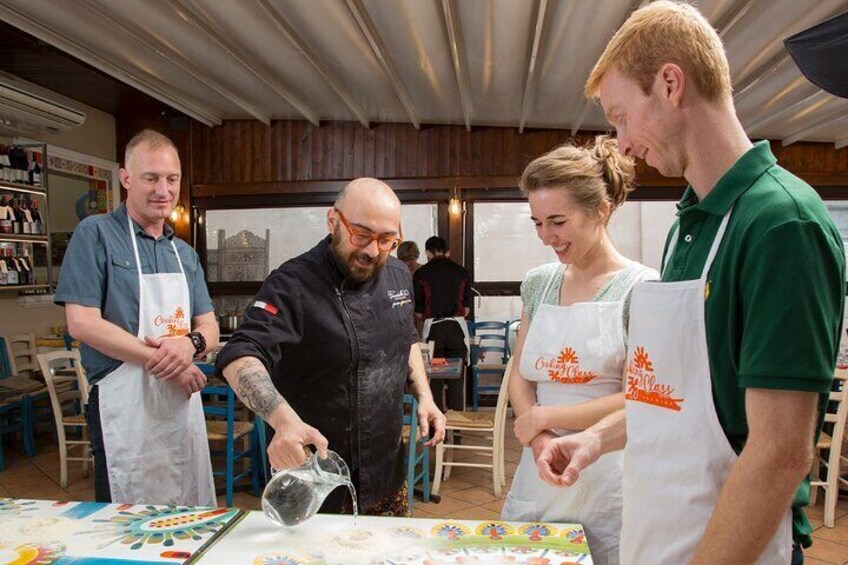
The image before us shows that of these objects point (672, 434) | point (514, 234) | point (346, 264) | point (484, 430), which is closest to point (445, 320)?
point (484, 430)

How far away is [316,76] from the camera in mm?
5906

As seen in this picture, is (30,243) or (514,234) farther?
(514,234)

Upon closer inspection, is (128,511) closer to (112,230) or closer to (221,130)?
(112,230)

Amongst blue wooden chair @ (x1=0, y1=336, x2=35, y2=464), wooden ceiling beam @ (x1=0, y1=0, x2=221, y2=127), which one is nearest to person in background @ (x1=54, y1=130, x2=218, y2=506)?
wooden ceiling beam @ (x1=0, y1=0, x2=221, y2=127)

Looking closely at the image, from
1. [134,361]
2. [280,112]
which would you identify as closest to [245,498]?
[134,361]

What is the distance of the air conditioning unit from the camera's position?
540 cm

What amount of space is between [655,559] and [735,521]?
259 mm

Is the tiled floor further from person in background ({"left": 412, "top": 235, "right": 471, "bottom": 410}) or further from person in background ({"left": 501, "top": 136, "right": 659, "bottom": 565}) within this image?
person in background ({"left": 501, "top": 136, "right": 659, "bottom": 565})

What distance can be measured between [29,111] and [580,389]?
5.94 metres

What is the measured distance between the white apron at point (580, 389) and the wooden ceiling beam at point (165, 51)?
13.8 ft

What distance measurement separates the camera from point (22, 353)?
6199 mm

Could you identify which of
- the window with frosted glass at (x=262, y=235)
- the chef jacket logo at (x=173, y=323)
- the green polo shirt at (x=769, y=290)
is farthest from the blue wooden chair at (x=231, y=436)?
the window with frosted glass at (x=262, y=235)

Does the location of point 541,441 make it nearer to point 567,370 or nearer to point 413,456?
point 567,370

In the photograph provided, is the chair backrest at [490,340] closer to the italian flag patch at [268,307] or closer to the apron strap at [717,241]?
the italian flag patch at [268,307]
